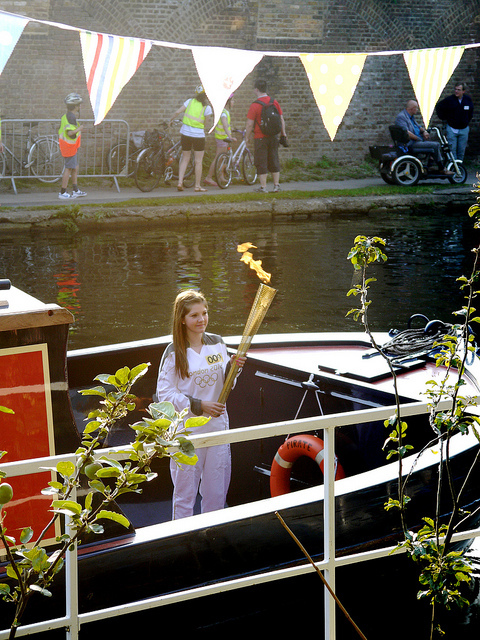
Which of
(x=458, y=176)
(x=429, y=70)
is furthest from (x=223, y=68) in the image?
(x=458, y=176)

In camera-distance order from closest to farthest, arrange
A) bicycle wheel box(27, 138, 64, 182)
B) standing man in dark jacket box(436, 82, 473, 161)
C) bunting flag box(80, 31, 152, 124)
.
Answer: bunting flag box(80, 31, 152, 124) < bicycle wheel box(27, 138, 64, 182) < standing man in dark jacket box(436, 82, 473, 161)

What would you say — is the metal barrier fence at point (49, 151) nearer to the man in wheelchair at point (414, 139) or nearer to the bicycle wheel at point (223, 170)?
the bicycle wheel at point (223, 170)

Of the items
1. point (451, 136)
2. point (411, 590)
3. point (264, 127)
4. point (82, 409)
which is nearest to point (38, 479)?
point (411, 590)

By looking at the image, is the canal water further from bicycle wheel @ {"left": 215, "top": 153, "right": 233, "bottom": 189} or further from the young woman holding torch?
the young woman holding torch

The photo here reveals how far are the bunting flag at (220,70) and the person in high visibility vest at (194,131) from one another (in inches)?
295

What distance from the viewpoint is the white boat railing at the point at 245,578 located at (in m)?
1.80

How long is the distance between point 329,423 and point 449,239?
1054 centimetres

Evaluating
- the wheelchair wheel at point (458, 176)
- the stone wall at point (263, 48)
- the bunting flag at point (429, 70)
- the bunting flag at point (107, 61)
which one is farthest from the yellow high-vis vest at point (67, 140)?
the bunting flag at point (429, 70)

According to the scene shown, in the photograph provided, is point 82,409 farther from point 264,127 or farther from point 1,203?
point 264,127

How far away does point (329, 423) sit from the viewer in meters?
2.09

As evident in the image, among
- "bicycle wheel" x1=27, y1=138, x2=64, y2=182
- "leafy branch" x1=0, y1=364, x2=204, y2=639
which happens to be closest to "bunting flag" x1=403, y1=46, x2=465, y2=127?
"leafy branch" x1=0, y1=364, x2=204, y2=639

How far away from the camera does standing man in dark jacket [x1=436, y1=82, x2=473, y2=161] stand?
1700 cm

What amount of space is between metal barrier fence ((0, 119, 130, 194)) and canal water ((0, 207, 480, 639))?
9.51ft

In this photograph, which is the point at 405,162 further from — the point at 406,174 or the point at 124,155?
the point at 124,155
